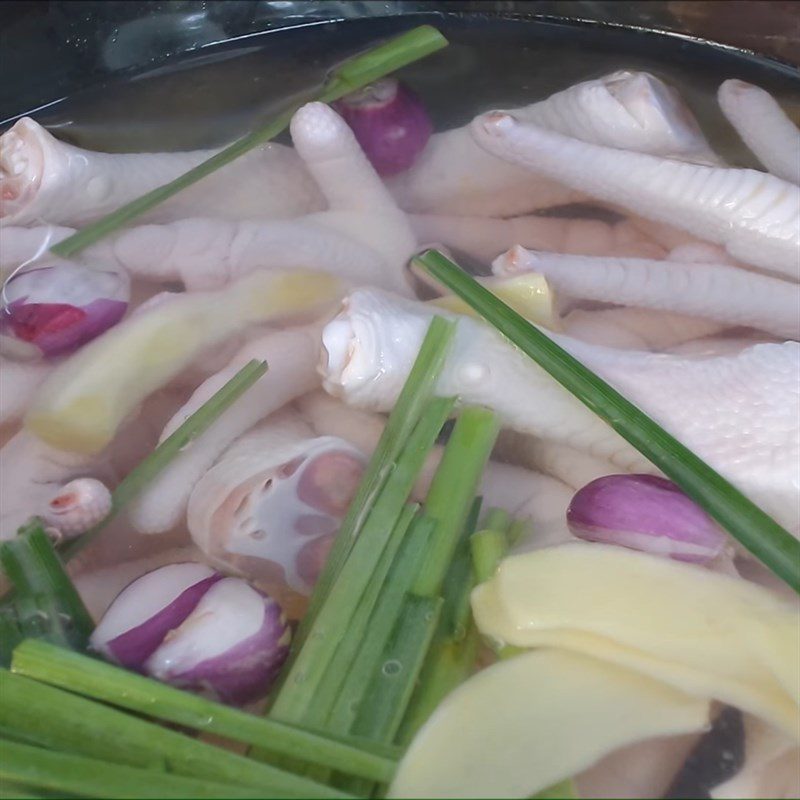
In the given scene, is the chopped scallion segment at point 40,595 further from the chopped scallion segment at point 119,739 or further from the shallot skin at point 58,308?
the shallot skin at point 58,308

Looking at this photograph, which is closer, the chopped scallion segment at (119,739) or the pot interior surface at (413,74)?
the chopped scallion segment at (119,739)

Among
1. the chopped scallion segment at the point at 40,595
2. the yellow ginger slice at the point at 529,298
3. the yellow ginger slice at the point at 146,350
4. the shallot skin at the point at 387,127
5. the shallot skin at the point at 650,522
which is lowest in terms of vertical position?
the chopped scallion segment at the point at 40,595

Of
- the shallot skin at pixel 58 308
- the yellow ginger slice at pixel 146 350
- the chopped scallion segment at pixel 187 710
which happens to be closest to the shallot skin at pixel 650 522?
the chopped scallion segment at pixel 187 710

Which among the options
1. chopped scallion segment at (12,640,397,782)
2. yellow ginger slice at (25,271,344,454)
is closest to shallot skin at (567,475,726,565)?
chopped scallion segment at (12,640,397,782)

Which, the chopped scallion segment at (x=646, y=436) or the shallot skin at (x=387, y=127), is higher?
the shallot skin at (x=387, y=127)

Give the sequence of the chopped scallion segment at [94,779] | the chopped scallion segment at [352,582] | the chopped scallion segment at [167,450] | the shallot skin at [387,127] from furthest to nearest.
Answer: the shallot skin at [387,127]
the chopped scallion segment at [167,450]
the chopped scallion segment at [352,582]
the chopped scallion segment at [94,779]

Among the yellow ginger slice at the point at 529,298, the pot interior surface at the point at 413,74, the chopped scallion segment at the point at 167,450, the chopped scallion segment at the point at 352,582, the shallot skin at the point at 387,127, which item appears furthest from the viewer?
the pot interior surface at the point at 413,74

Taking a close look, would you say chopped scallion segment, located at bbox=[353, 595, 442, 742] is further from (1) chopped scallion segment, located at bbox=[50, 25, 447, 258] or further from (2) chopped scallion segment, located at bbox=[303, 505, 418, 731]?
(1) chopped scallion segment, located at bbox=[50, 25, 447, 258]
